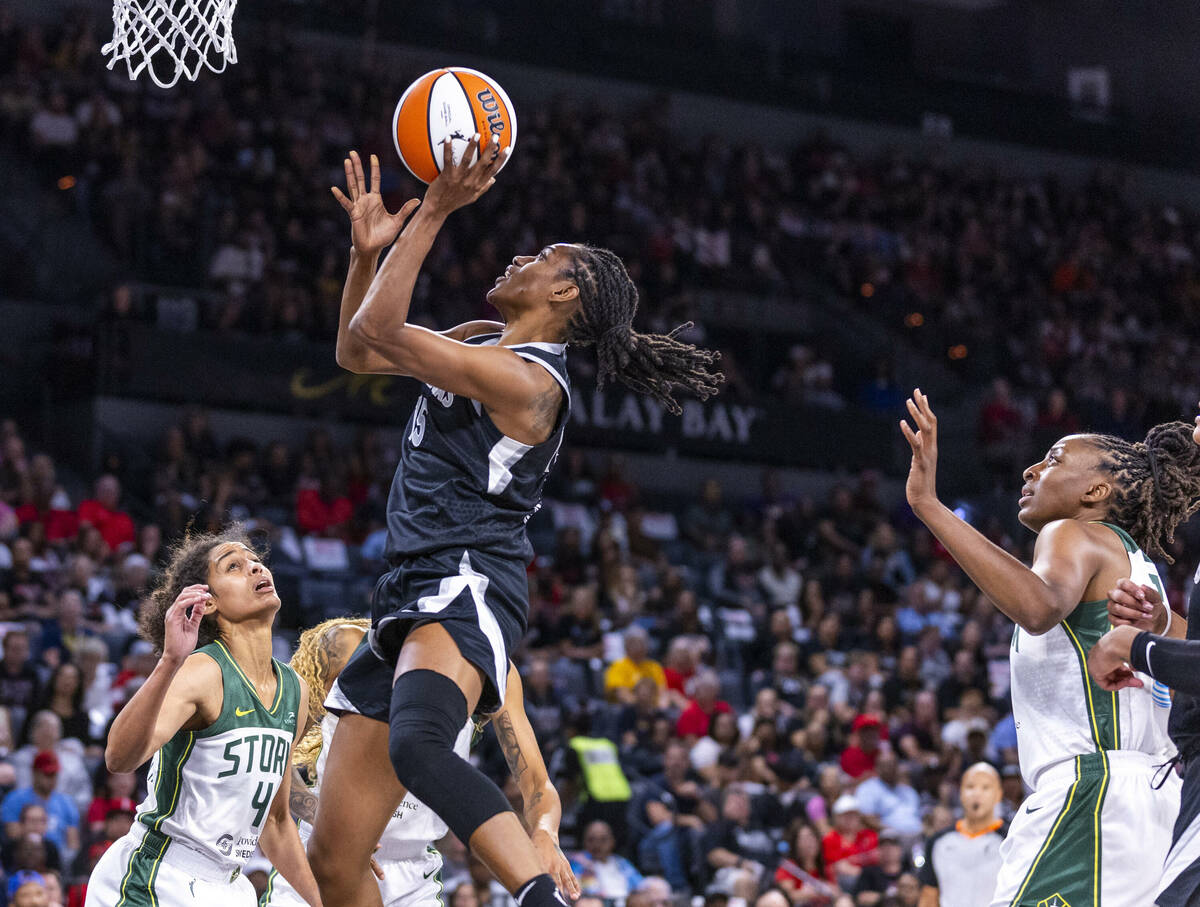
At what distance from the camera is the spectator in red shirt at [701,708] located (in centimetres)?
1229

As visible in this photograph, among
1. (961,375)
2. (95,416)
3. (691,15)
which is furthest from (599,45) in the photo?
A: (95,416)

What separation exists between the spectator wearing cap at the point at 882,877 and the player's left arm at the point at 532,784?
6281mm

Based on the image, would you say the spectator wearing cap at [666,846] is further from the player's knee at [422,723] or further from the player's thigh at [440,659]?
the player's knee at [422,723]

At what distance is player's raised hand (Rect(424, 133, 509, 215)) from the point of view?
4258mm

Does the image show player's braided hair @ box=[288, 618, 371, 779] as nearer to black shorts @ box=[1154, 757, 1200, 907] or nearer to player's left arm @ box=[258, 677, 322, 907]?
player's left arm @ box=[258, 677, 322, 907]

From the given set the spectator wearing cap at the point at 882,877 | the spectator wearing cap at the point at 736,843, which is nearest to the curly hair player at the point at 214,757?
the spectator wearing cap at the point at 736,843

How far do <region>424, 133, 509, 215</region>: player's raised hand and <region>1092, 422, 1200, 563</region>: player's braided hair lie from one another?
1.96 metres

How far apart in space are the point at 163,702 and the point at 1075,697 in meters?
2.53

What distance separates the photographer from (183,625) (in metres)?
4.49

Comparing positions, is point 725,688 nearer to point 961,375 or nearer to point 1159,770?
point 961,375

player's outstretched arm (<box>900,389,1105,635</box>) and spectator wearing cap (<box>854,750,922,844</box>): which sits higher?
player's outstretched arm (<box>900,389,1105,635</box>)

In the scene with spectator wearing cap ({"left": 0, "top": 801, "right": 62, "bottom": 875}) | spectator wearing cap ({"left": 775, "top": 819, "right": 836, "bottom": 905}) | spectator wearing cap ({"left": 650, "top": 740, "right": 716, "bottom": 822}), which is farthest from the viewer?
spectator wearing cap ({"left": 650, "top": 740, "right": 716, "bottom": 822})

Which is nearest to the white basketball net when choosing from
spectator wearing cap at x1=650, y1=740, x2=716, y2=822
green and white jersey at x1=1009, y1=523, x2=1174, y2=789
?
green and white jersey at x1=1009, y1=523, x2=1174, y2=789

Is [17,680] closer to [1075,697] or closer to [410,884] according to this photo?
[410,884]
